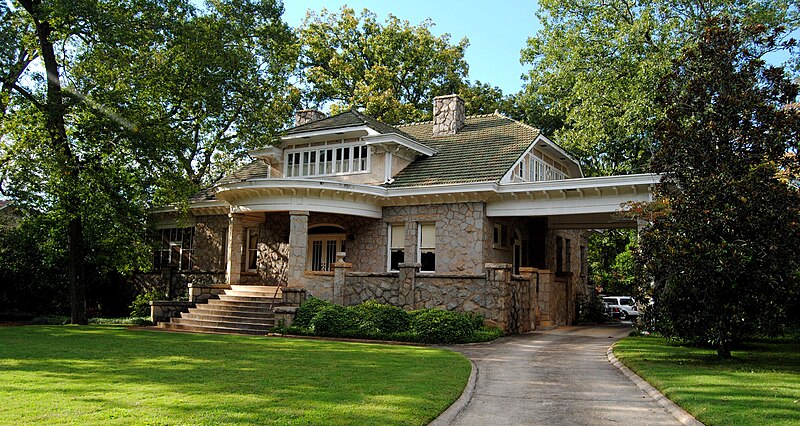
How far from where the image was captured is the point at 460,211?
20.8m

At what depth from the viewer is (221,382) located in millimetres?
9016

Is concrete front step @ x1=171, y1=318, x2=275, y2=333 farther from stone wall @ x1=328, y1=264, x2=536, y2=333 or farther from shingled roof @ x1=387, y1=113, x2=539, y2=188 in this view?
shingled roof @ x1=387, y1=113, x2=539, y2=188

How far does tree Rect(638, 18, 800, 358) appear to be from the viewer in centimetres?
1166

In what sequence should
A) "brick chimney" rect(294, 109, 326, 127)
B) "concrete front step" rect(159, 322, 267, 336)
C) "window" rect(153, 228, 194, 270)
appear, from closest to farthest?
"concrete front step" rect(159, 322, 267, 336) < "window" rect(153, 228, 194, 270) < "brick chimney" rect(294, 109, 326, 127)

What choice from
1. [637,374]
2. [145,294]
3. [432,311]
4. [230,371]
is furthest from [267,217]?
[637,374]

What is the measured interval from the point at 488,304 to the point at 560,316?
6756 mm

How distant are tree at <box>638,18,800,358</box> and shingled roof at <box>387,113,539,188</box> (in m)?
7.96

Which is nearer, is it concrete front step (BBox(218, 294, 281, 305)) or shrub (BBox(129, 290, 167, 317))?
concrete front step (BBox(218, 294, 281, 305))

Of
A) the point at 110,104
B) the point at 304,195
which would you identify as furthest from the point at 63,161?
the point at 304,195

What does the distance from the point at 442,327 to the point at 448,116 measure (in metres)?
12.4

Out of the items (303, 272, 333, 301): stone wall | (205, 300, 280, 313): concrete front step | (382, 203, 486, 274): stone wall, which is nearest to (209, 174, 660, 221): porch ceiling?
(382, 203, 486, 274): stone wall

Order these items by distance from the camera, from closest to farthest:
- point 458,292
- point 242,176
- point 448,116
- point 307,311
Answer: point 458,292, point 307,311, point 448,116, point 242,176

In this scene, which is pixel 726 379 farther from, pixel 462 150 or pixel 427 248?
pixel 462 150

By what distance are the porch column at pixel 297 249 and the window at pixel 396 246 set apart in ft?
10.5
